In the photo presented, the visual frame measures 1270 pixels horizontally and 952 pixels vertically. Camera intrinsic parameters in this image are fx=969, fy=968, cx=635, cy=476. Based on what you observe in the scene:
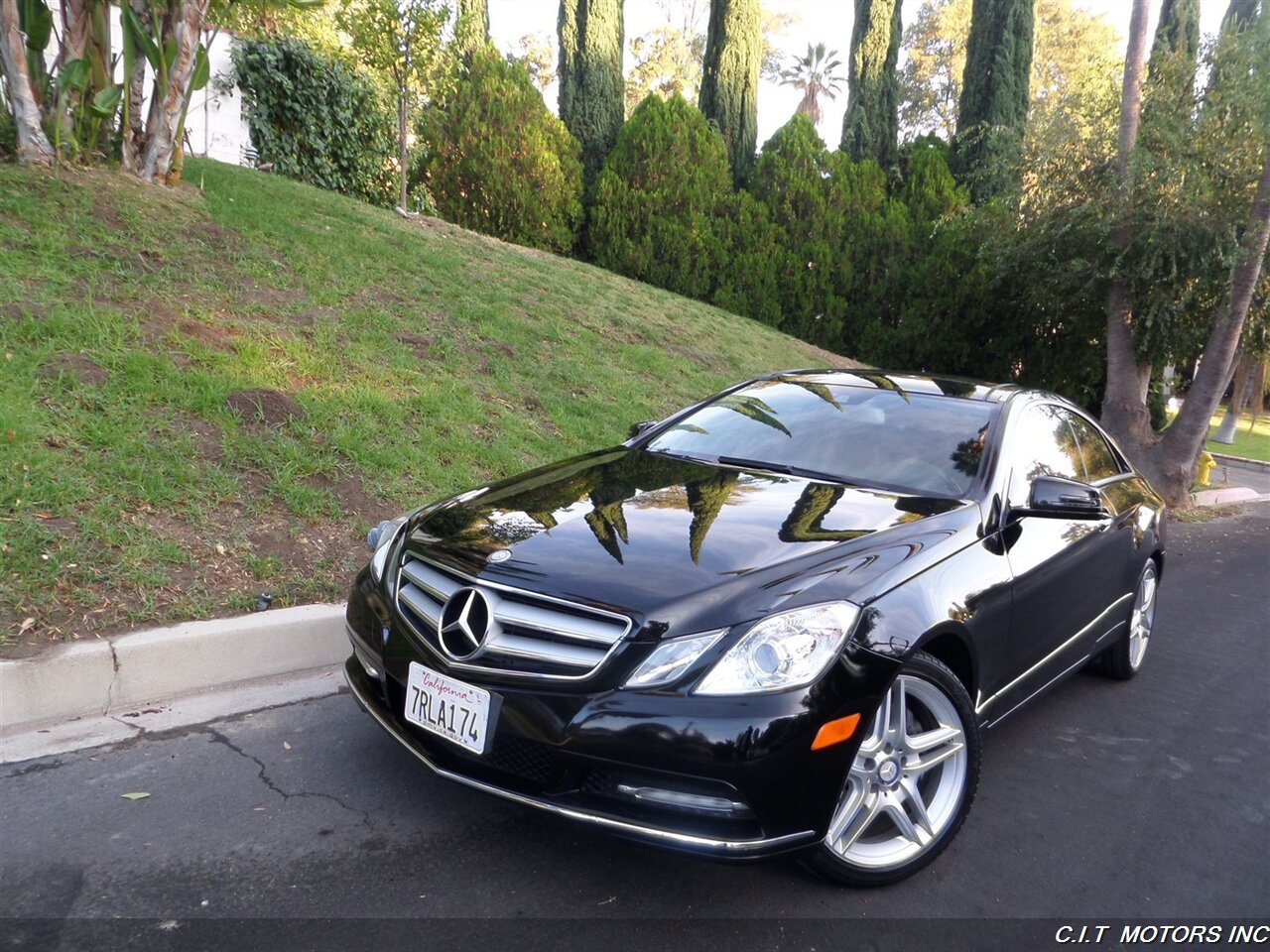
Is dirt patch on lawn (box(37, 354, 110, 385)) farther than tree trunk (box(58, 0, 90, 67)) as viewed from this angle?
No

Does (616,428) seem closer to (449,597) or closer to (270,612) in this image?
(270,612)

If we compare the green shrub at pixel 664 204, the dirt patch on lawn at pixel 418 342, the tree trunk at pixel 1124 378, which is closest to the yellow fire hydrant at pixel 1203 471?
the tree trunk at pixel 1124 378

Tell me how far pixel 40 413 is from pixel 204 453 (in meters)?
0.83

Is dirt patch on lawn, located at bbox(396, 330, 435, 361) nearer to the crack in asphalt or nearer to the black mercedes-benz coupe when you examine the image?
the black mercedes-benz coupe

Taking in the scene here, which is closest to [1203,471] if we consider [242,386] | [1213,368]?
[1213,368]

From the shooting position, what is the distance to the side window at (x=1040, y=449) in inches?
153

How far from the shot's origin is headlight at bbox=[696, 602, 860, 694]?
2.56 metres

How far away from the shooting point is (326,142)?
1357 centimetres

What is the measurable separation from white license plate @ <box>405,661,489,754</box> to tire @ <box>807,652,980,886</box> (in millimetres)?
1010

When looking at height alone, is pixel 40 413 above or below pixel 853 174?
below

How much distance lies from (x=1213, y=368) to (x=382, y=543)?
35.8 feet

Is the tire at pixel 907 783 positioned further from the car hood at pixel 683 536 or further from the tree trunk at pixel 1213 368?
the tree trunk at pixel 1213 368

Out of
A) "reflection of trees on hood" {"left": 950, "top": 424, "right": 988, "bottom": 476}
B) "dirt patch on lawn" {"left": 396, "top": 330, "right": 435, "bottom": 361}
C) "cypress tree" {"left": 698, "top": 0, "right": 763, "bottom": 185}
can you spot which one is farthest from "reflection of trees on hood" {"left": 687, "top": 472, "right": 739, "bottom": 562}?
"cypress tree" {"left": 698, "top": 0, "right": 763, "bottom": 185}

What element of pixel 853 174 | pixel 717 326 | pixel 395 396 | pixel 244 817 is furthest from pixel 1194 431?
pixel 244 817
